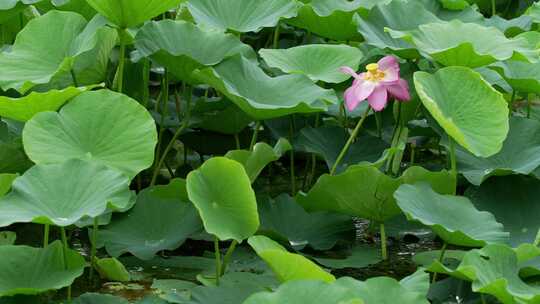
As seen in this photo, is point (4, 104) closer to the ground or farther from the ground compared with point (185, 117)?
farther from the ground

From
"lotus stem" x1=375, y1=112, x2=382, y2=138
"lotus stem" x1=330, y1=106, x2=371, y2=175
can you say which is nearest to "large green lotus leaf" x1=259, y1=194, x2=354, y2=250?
"lotus stem" x1=330, y1=106, x2=371, y2=175

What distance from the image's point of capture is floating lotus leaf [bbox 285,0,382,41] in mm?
2566

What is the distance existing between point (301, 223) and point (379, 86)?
304mm

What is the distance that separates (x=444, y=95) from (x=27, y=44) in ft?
2.75

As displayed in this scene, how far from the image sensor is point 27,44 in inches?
89.8

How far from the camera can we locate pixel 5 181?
194cm

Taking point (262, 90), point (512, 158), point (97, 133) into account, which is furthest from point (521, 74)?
point (97, 133)

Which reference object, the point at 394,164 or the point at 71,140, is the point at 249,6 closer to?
the point at 394,164

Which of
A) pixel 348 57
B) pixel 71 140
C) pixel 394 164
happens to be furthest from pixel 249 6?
pixel 71 140

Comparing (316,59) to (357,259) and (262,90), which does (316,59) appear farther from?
(357,259)

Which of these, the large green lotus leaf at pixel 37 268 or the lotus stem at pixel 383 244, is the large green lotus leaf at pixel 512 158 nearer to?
the lotus stem at pixel 383 244

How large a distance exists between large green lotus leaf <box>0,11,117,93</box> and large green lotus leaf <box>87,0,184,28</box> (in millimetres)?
51

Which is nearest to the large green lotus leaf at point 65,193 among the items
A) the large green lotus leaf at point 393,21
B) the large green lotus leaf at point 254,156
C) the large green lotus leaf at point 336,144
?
the large green lotus leaf at point 254,156

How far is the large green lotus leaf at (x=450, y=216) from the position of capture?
191 centimetres
